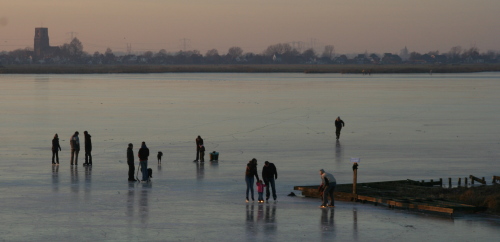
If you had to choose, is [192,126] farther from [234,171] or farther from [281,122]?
[234,171]

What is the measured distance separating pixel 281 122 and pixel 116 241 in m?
29.8

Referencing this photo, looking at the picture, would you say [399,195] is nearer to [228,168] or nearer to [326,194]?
[326,194]

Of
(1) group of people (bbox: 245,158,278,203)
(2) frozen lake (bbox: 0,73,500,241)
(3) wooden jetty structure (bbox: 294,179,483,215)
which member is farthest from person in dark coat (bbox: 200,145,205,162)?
(1) group of people (bbox: 245,158,278,203)

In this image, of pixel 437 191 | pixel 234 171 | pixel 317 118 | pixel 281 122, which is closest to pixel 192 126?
pixel 281 122

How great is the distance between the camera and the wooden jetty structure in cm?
1816

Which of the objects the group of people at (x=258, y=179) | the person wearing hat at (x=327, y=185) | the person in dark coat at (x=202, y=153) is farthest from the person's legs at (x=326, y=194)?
the person in dark coat at (x=202, y=153)

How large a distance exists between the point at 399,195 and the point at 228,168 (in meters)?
7.18

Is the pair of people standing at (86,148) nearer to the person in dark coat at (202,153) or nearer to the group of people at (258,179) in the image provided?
the person in dark coat at (202,153)

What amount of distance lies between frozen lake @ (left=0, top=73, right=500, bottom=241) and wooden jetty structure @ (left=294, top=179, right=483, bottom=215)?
1.27 ft

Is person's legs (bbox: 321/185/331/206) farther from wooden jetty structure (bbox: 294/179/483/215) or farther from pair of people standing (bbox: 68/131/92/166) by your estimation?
pair of people standing (bbox: 68/131/92/166)

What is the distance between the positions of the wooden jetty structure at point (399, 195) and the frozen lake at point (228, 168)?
1.27 feet

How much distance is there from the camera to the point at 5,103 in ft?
200

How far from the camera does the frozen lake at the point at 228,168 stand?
53.2 ft

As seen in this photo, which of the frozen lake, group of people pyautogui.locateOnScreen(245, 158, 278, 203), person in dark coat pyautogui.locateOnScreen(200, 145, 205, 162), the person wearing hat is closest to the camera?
the frozen lake
